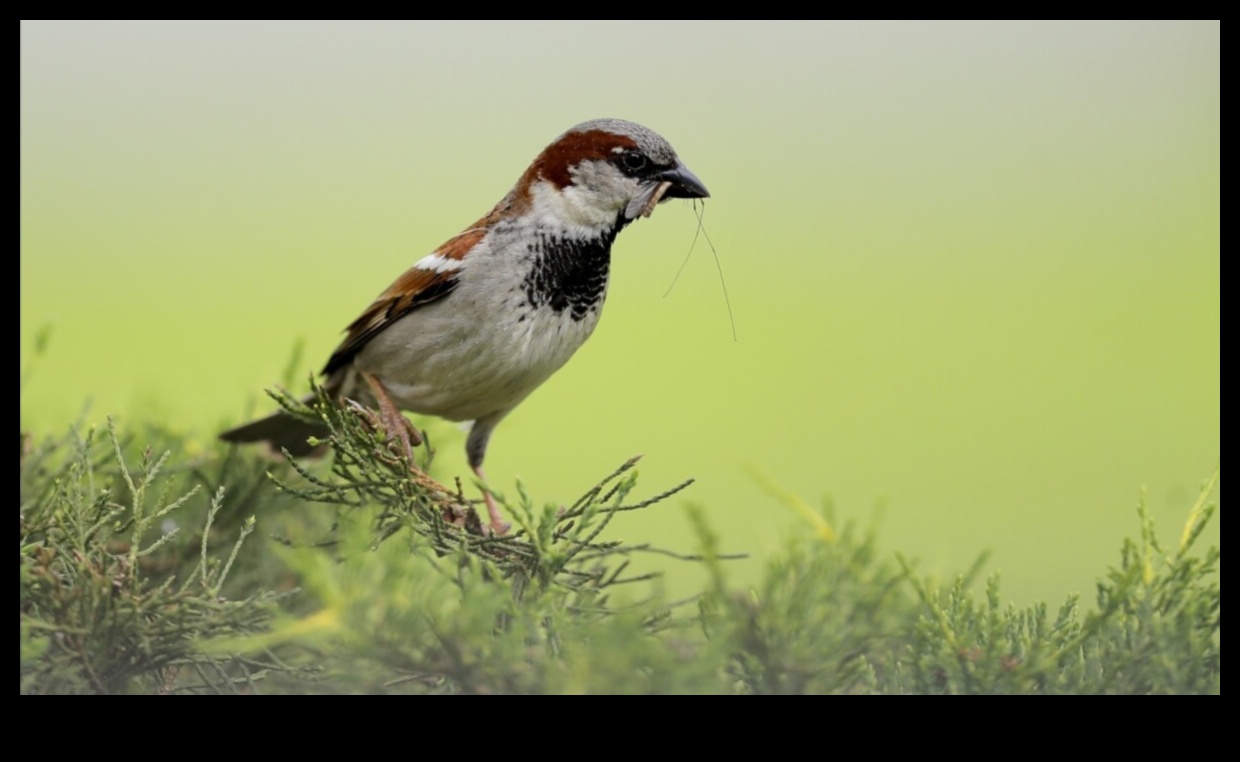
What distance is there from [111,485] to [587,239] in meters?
1.04

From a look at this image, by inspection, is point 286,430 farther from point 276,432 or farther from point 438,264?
point 438,264

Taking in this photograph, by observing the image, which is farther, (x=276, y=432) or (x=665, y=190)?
(x=276, y=432)

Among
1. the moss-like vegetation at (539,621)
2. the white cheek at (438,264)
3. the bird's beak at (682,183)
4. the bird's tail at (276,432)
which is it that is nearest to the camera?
the moss-like vegetation at (539,621)

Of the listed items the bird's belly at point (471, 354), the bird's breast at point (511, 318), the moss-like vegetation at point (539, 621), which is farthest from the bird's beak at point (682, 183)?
the moss-like vegetation at point (539, 621)

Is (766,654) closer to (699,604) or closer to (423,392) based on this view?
(699,604)

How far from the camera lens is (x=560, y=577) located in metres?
1.88

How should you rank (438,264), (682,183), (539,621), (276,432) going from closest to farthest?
(539,621)
(682,183)
(438,264)
(276,432)

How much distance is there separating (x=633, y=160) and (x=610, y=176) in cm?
6

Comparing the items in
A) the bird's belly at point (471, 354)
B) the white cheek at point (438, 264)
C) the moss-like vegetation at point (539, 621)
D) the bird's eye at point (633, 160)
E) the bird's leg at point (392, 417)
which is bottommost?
the moss-like vegetation at point (539, 621)

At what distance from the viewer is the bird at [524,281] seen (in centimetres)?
224

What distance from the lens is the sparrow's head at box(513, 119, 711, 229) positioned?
2.22 meters

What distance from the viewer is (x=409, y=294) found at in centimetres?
241

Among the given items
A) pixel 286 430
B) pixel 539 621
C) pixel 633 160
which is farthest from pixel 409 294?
pixel 539 621

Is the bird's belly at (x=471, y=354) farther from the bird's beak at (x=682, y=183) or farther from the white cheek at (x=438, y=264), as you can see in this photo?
the bird's beak at (x=682, y=183)
